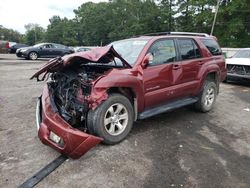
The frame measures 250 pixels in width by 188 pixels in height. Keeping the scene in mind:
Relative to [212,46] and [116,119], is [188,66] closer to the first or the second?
[212,46]

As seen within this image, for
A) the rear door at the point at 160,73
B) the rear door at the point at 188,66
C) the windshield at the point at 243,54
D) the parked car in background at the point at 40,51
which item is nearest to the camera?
the rear door at the point at 160,73

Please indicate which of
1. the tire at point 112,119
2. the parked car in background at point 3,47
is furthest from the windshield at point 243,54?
the parked car in background at point 3,47

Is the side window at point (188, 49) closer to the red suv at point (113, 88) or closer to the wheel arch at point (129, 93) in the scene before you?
the red suv at point (113, 88)

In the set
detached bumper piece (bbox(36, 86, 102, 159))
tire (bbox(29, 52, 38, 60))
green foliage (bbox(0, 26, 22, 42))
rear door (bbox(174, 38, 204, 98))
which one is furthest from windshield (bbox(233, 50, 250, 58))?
green foliage (bbox(0, 26, 22, 42))

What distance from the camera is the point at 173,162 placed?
148 inches

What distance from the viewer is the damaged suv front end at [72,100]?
3.58m

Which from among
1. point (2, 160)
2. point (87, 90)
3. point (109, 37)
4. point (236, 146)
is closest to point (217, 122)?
point (236, 146)

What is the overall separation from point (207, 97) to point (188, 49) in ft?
4.40

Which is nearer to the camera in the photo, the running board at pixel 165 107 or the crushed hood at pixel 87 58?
the crushed hood at pixel 87 58

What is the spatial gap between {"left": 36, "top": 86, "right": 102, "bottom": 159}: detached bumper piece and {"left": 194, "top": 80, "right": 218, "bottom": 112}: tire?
10.1 feet

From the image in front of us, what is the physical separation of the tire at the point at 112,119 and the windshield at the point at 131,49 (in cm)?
80

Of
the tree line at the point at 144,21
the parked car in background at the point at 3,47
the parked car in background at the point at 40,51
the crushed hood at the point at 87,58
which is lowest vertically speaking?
the crushed hood at the point at 87,58

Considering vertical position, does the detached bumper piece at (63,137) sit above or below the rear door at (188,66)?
below

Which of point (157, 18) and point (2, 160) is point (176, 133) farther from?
point (157, 18)
